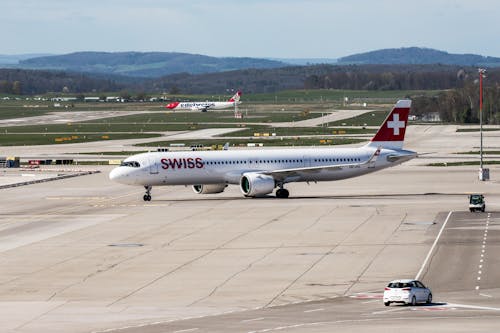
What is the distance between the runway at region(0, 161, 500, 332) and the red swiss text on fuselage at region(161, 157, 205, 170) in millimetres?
2924

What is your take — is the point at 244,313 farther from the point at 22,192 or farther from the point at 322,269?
the point at 22,192

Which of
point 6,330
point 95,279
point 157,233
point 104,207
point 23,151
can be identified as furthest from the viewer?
point 23,151

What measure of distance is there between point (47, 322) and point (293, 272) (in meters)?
15.6

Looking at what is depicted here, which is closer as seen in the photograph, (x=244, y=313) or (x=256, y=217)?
(x=244, y=313)

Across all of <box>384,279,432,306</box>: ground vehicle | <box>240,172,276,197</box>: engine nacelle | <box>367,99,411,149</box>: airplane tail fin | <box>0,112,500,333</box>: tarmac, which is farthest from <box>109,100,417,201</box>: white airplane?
<box>384,279,432,306</box>: ground vehicle

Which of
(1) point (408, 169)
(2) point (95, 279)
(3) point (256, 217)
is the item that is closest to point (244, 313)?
(2) point (95, 279)

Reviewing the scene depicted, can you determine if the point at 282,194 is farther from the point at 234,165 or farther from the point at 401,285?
the point at 401,285

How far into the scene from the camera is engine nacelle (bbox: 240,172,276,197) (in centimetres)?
9800

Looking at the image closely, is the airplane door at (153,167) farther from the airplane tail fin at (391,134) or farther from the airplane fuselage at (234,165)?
the airplane tail fin at (391,134)

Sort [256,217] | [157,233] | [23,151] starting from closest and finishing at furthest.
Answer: [157,233] < [256,217] < [23,151]

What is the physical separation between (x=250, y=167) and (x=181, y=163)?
5.68 meters

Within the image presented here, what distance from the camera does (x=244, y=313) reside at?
48812 mm

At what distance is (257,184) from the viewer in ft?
321

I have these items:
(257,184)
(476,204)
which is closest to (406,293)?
(476,204)
